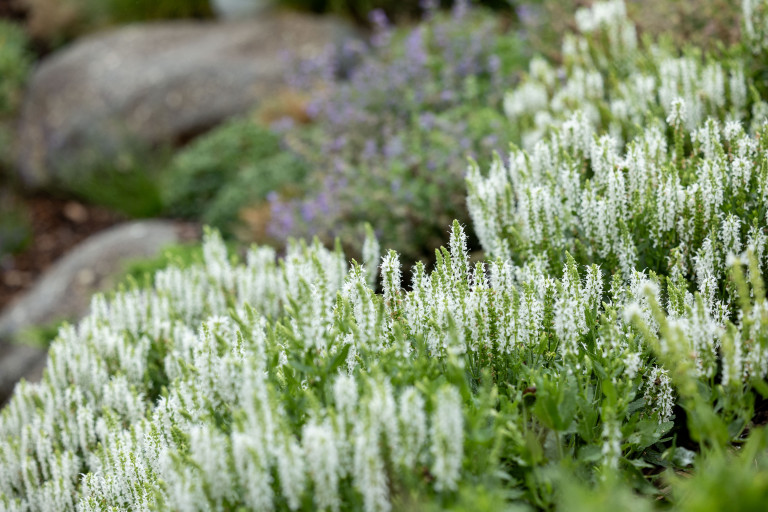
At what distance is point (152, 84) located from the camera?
27.2 ft

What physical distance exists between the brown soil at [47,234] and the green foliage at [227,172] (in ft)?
5.61

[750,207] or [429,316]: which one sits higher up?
[750,207]

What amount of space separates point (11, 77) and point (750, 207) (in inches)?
407

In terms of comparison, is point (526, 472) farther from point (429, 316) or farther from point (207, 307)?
point (207, 307)

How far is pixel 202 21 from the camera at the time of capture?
998cm

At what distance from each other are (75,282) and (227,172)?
5.73 ft

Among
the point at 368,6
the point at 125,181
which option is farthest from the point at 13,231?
the point at 368,6

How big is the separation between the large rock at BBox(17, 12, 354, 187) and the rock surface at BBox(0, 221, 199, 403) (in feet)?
6.36

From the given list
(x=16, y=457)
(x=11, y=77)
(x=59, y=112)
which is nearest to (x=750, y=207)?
(x=16, y=457)

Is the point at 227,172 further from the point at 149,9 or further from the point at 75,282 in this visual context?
the point at 149,9

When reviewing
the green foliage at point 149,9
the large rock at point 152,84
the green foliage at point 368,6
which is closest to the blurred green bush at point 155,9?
the green foliage at point 149,9

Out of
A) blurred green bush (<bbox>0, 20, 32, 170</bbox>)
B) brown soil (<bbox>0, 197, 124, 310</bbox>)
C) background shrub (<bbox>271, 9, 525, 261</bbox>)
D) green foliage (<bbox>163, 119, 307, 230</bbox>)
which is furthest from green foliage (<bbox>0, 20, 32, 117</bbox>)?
background shrub (<bbox>271, 9, 525, 261</bbox>)

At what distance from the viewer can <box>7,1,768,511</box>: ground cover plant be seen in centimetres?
185

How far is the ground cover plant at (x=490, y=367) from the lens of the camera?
1.85 m
